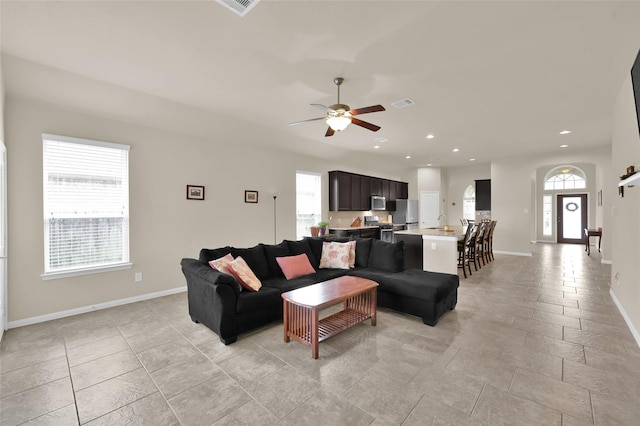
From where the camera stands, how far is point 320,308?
2551mm

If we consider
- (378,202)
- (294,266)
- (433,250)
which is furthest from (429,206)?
(294,266)

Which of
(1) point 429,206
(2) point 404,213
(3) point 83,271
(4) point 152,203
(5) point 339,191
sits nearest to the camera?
(3) point 83,271

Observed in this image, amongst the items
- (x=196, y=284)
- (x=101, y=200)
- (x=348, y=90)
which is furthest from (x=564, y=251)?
(x=101, y=200)

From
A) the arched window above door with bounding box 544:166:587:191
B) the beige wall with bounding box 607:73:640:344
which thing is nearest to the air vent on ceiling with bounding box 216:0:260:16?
the beige wall with bounding box 607:73:640:344

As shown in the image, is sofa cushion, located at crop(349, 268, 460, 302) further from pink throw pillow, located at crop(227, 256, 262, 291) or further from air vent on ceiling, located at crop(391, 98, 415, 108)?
air vent on ceiling, located at crop(391, 98, 415, 108)

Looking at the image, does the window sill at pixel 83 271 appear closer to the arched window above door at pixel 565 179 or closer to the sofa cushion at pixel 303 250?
the sofa cushion at pixel 303 250

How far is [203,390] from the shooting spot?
6.93ft

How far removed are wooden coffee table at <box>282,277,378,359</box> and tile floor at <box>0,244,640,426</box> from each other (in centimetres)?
11

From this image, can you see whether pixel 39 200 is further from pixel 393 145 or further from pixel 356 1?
pixel 393 145

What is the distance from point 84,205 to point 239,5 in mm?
3347

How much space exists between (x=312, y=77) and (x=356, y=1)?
3.91 feet

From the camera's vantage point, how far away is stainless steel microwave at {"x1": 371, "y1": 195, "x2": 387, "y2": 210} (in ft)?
27.2

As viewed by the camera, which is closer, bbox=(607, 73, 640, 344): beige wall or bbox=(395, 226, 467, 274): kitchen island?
bbox=(607, 73, 640, 344): beige wall

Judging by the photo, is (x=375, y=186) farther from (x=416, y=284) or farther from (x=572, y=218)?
(x=572, y=218)
